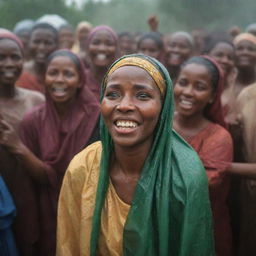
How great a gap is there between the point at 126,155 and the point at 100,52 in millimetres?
2898

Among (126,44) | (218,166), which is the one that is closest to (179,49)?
(126,44)

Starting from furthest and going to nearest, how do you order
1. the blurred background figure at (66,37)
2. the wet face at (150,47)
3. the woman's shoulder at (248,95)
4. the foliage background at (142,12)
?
the foliage background at (142,12) → the blurred background figure at (66,37) → the wet face at (150,47) → the woman's shoulder at (248,95)

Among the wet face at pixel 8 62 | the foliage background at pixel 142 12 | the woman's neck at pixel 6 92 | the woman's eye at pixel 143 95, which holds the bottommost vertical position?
the woman's neck at pixel 6 92

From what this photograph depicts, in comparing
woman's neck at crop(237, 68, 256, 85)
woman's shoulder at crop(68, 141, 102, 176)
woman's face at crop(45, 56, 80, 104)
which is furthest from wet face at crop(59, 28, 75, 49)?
woman's shoulder at crop(68, 141, 102, 176)

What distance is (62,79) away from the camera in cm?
344

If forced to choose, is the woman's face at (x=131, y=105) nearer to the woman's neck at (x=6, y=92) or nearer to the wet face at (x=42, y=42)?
the woman's neck at (x=6, y=92)

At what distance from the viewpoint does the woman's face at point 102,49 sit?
4879mm

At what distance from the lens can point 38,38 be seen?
576 centimetres

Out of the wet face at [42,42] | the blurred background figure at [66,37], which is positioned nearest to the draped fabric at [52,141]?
the wet face at [42,42]

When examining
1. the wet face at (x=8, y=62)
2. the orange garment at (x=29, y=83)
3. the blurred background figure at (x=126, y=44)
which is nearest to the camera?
the wet face at (x=8, y=62)

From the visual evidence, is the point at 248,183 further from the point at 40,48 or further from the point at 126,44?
the point at 126,44

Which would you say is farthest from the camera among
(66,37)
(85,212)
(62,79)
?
(66,37)

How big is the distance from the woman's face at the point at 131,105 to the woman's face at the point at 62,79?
140 centimetres

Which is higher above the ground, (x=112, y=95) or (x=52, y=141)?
(x=112, y=95)
